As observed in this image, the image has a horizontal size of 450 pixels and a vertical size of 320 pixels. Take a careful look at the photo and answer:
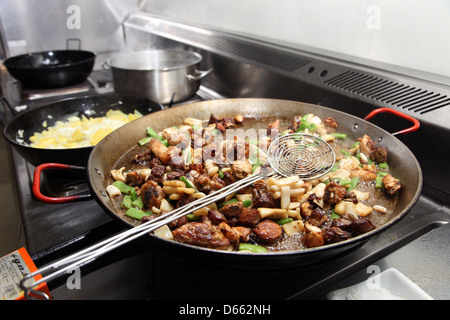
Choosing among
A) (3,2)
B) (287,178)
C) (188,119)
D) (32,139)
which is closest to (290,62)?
(188,119)

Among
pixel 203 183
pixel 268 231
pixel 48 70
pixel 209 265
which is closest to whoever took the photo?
pixel 209 265

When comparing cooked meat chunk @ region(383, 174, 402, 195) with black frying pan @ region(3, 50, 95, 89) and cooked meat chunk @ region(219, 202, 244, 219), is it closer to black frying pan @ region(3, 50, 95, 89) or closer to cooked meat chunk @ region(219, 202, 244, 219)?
cooked meat chunk @ region(219, 202, 244, 219)

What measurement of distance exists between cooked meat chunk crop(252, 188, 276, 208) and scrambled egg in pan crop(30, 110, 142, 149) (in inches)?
47.3

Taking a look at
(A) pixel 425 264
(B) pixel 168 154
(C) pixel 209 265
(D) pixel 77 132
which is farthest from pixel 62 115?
(A) pixel 425 264

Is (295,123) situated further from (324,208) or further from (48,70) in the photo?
(48,70)

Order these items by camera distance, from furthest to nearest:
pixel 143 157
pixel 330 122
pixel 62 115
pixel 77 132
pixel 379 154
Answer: pixel 62 115 < pixel 77 132 < pixel 330 122 < pixel 143 157 < pixel 379 154

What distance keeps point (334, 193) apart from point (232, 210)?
45 cm

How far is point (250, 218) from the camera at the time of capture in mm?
1210

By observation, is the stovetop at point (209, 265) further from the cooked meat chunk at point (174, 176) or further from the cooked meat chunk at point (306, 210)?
the cooked meat chunk at point (174, 176)

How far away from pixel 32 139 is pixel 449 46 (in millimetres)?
2551

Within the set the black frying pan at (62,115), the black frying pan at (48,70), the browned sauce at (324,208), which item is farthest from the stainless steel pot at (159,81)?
the browned sauce at (324,208)

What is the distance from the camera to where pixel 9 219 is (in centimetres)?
321

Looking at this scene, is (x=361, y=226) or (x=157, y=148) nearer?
(x=361, y=226)
